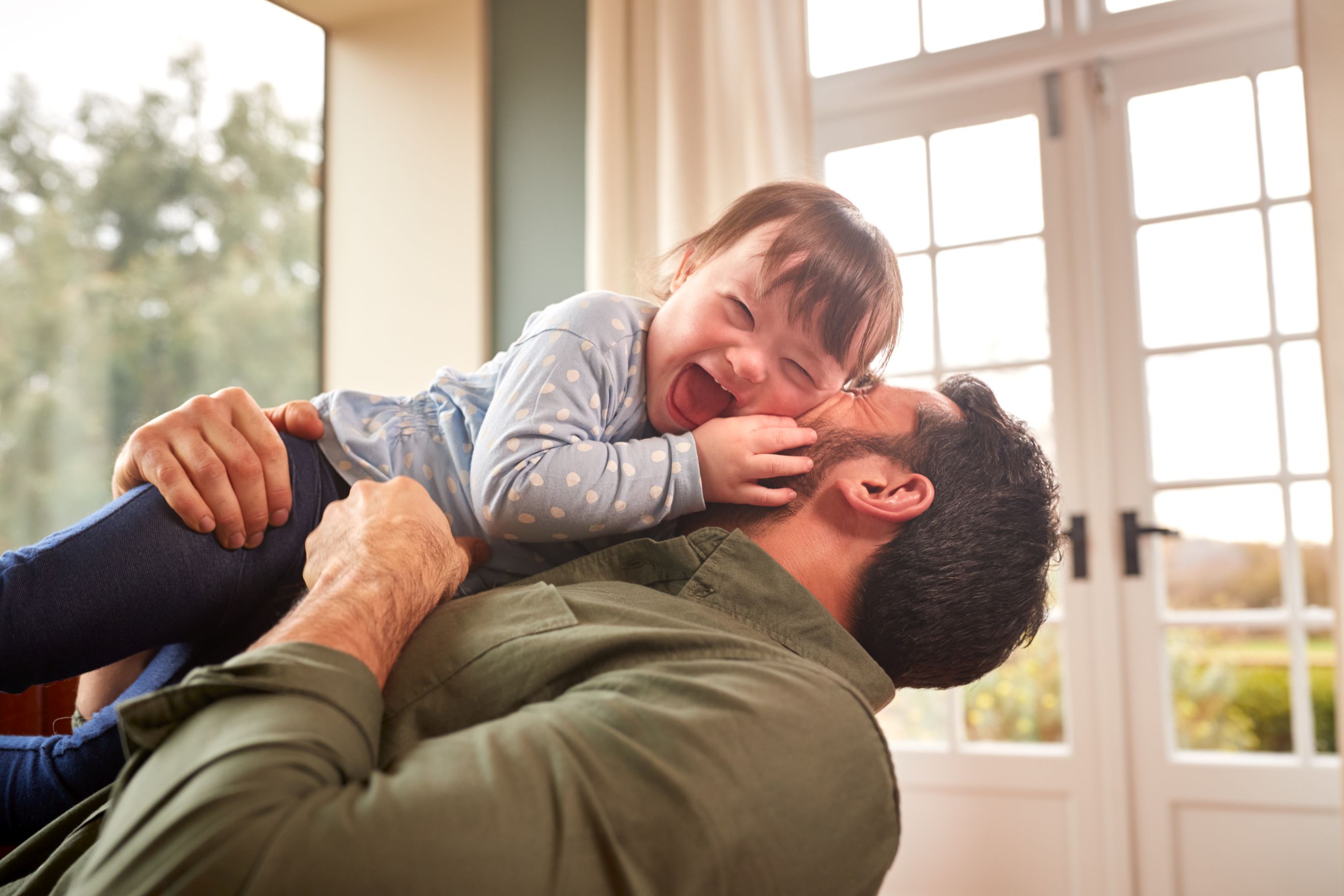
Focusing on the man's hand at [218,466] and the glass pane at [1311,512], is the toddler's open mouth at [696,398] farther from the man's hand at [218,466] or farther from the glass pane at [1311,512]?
the glass pane at [1311,512]

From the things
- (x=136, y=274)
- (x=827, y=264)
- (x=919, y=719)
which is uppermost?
(x=136, y=274)

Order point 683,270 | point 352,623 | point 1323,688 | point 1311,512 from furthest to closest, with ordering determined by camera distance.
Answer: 1. point 1323,688
2. point 1311,512
3. point 683,270
4. point 352,623

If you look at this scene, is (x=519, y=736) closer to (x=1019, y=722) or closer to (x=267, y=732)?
(x=267, y=732)

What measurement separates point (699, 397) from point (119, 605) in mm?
750

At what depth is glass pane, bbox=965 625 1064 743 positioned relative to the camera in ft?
10.2

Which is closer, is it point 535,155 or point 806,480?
point 806,480

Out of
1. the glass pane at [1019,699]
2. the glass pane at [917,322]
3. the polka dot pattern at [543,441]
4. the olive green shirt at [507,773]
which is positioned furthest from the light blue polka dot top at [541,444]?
the glass pane at [1019,699]

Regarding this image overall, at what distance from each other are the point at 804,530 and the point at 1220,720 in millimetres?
2532

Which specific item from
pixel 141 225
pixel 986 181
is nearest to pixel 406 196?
pixel 141 225

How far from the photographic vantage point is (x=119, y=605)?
3.19 ft

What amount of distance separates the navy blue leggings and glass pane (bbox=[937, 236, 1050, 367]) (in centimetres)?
239

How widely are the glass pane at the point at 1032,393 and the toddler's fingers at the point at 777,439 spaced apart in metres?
1.96

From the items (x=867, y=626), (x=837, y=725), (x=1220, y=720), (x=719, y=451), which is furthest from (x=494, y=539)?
(x=1220, y=720)

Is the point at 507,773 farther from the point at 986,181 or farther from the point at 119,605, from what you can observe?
the point at 986,181
